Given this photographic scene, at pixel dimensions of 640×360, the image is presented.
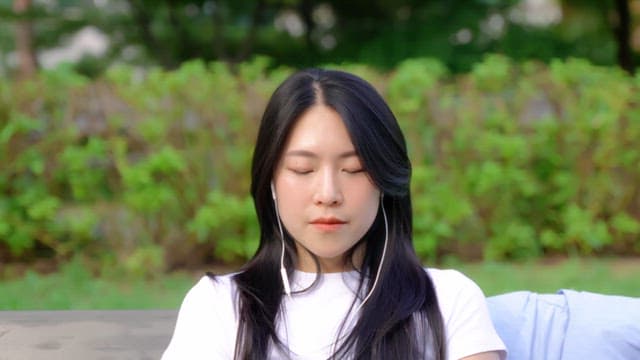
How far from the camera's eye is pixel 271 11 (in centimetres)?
827

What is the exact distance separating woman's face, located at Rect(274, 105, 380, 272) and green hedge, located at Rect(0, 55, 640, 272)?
2866mm

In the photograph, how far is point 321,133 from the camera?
5.92ft

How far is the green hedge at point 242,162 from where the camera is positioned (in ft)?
15.4

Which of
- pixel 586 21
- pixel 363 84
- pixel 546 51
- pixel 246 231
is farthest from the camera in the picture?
pixel 586 21

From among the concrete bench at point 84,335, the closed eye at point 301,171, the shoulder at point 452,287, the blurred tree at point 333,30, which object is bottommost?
the concrete bench at point 84,335

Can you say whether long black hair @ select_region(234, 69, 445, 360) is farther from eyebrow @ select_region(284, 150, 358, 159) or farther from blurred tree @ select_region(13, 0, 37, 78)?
blurred tree @ select_region(13, 0, 37, 78)

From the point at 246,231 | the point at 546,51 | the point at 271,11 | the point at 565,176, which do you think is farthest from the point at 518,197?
the point at 271,11

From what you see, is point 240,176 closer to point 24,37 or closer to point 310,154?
point 310,154

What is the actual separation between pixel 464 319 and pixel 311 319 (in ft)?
→ 0.90

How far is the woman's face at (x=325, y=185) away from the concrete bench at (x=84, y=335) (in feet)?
3.14

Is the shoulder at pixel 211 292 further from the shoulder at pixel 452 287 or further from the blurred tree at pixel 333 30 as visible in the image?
the blurred tree at pixel 333 30

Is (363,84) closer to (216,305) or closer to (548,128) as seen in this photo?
(216,305)

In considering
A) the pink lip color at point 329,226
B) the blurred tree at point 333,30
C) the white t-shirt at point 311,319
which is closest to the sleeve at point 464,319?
the white t-shirt at point 311,319

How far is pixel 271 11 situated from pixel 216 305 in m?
6.55
